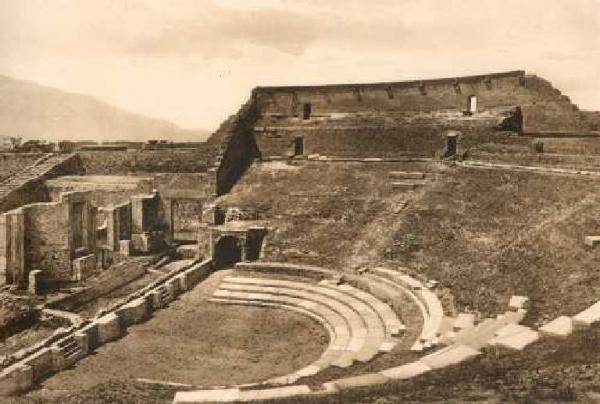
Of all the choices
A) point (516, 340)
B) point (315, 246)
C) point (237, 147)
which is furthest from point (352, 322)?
point (237, 147)

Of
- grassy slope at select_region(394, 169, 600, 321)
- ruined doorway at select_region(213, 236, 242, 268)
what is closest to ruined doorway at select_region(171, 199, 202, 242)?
ruined doorway at select_region(213, 236, 242, 268)

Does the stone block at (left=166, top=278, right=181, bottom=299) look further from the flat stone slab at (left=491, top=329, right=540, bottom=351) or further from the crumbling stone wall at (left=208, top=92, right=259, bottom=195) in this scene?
the flat stone slab at (left=491, top=329, right=540, bottom=351)

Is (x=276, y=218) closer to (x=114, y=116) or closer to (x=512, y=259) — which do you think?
(x=512, y=259)

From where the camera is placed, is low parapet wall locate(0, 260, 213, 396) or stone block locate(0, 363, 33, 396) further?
low parapet wall locate(0, 260, 213, 396)

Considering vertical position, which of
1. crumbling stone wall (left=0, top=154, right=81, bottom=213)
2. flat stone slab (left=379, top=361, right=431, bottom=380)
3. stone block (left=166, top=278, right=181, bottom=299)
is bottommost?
stone block (left=166, top=278, right=181, bottom=299)

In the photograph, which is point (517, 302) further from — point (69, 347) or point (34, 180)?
point (34, 180)

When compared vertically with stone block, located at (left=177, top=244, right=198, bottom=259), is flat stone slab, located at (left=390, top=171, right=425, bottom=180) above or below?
above
